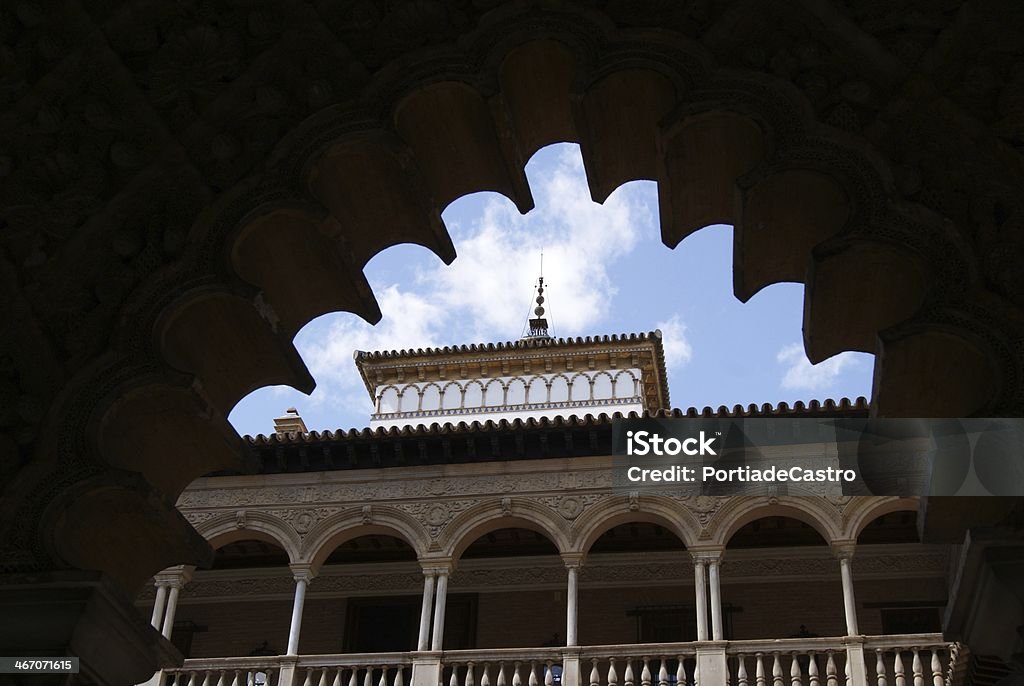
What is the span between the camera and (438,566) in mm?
15664

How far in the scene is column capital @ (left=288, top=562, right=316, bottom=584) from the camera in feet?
52.5

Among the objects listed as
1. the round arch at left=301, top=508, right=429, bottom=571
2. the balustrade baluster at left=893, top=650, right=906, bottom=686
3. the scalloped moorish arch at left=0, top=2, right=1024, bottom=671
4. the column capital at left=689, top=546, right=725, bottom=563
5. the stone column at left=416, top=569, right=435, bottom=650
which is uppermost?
the round arch at left=301, top=508, right=429, bottom=571

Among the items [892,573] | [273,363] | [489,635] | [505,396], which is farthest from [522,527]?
[273,363]

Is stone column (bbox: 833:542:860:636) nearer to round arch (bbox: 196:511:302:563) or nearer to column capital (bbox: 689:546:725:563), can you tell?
column capital (bbox: 689:546:725:563)

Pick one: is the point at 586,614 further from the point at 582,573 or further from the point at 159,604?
the point at 159,604

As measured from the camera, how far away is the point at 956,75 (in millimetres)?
3762

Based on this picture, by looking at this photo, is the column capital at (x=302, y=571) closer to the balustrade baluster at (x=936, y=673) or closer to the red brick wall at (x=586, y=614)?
the red brick wall at (x=586, y=614)

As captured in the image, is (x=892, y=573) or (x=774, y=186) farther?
(x=892, y=573)

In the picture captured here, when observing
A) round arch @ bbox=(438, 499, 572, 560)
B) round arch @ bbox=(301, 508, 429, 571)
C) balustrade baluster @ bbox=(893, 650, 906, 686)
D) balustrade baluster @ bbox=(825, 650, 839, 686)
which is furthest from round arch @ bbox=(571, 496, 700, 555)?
balustrade baluster @ bbox=(893, 650, 906, 686)

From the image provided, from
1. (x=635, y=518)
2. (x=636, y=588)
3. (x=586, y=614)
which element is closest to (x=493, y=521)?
(x=635, y=518)

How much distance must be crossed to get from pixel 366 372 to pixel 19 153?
23.0m

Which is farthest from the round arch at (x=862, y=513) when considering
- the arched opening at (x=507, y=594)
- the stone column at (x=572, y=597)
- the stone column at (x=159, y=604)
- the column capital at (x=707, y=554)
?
the stone column at (x=159, y=604)

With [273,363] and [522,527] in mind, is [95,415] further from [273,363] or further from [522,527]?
[522,527]

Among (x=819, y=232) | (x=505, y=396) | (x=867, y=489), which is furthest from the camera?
(x=505, y=396)
